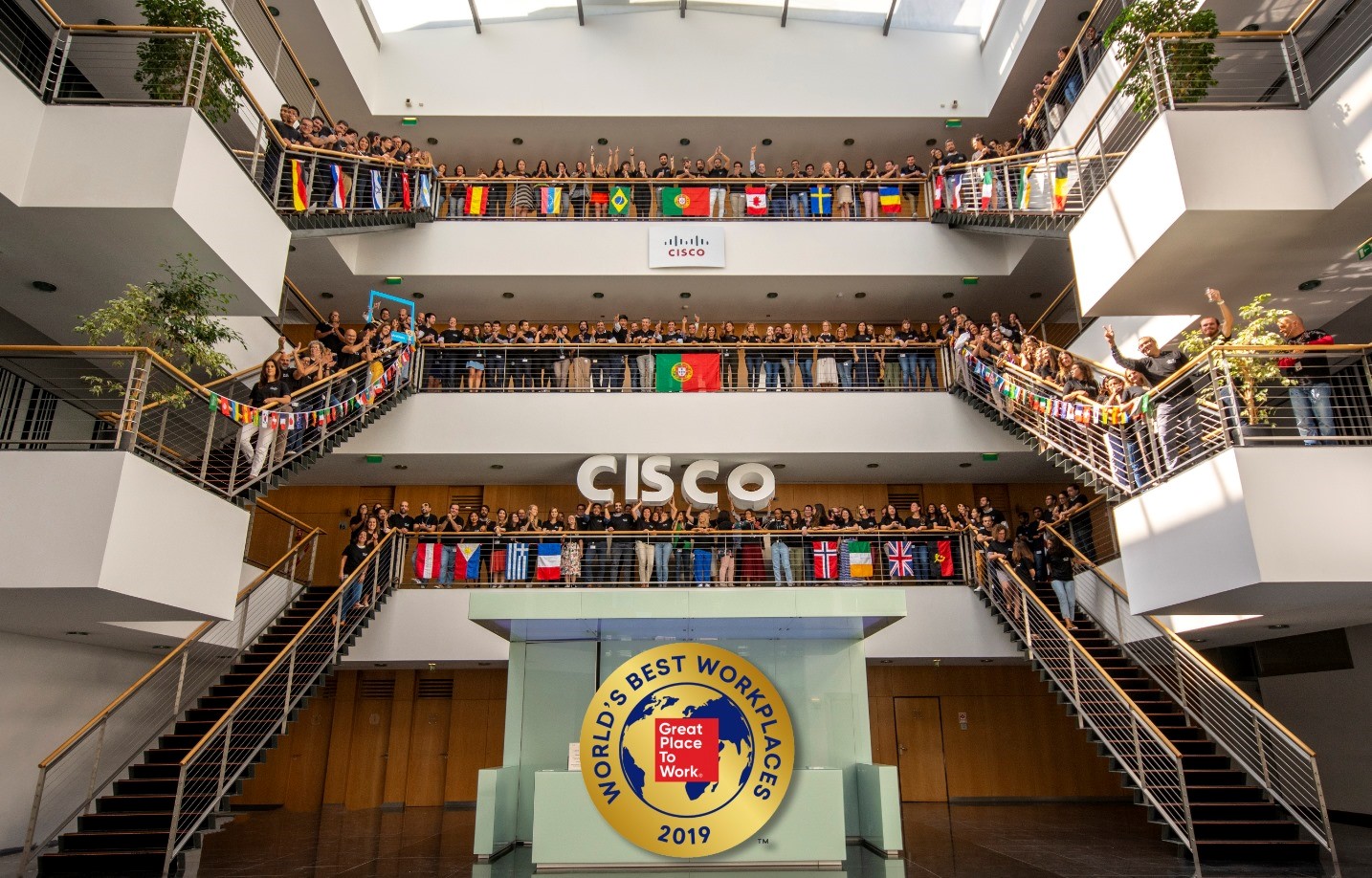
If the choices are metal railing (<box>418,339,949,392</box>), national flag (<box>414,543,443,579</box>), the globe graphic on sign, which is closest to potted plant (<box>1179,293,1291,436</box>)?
the globe graphic on sign

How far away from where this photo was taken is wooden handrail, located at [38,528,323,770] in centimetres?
881

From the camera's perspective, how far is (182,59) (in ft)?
32.7

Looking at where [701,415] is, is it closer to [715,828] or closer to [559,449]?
[559,449]

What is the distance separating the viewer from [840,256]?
1845 centimetres

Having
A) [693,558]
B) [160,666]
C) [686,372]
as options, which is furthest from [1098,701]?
[160,666]

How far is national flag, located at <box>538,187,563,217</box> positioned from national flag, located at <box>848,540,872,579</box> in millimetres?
9384

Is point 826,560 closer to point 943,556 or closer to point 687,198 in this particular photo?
point 943,556

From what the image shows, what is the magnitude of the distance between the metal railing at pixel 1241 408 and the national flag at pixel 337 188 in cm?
1220

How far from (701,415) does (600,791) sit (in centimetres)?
897

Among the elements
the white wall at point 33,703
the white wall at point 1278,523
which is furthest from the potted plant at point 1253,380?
the white wall at point 33,703

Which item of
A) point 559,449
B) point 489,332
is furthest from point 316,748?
point 489,332

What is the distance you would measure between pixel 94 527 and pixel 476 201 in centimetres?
1247

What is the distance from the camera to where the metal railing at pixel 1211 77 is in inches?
384

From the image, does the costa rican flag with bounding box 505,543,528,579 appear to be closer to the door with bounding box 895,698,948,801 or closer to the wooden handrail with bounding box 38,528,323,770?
the wooden handrail with bounding box 38,528,323,770
